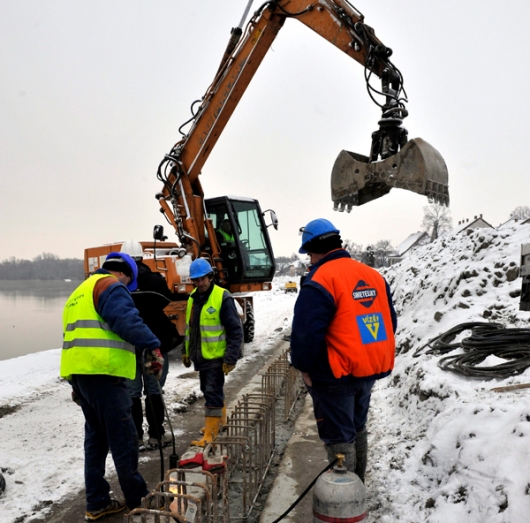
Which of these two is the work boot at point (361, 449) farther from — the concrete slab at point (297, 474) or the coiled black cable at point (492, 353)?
the coiled black cable at point (492, 353)

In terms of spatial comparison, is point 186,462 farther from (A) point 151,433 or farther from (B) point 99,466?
(A) point 151,433

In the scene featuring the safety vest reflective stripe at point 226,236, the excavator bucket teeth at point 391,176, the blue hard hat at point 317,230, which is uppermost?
the excavator bucket teeth at point 391,176

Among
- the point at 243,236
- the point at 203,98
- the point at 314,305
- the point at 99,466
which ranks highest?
the point at 203,98

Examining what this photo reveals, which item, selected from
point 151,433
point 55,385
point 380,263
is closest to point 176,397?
point 151,433

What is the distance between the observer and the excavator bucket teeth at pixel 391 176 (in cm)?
482

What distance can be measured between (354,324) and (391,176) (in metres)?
2.70

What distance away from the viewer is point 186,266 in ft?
29.4

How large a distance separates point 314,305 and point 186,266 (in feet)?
21.1

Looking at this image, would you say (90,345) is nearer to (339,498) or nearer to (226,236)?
(339,498)

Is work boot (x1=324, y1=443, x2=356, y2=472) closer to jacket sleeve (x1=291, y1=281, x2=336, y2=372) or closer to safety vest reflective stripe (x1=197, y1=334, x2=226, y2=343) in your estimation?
jacket sleeve (x1=291, y1=281, x2=336, y2=372)

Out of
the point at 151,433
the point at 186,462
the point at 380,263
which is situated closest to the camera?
the point at 186,462

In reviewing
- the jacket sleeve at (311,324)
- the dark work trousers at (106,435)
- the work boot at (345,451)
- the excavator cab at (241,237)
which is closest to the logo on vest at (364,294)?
the jacket sleeve at (311,324)

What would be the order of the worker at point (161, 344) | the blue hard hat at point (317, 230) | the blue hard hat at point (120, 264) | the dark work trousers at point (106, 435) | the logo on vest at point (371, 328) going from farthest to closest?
the worker at point (161, 344)
the blue hard hat at point (120, 264)
the dark work trousers at point (106, 435)
the blue hard hat at point (317, 230)
the logo on vest at point (371, 328)

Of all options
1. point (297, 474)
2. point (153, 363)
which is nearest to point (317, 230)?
point (153, 363)
